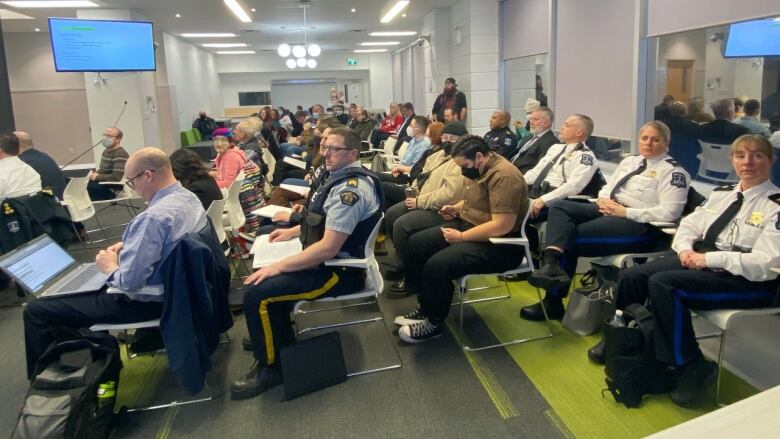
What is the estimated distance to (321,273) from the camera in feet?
8.54

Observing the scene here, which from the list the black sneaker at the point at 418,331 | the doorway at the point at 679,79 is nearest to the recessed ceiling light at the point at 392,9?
the doorway at the point at 679,79

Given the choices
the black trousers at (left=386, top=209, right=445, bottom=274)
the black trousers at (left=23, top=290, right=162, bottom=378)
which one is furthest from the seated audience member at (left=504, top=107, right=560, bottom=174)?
the black trousers at (left=23, top=290, right=162, bottom=378)

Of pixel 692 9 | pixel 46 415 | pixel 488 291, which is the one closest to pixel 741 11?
pixel 692 9

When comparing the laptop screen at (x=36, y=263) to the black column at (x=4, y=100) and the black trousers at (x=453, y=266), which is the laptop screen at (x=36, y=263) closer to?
the black trousers at (x=453, y=266)

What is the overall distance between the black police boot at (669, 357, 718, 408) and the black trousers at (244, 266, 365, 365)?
151cm

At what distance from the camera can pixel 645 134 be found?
3.27 m

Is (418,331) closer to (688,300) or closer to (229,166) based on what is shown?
(688,300)

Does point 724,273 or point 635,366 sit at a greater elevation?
point 724,273

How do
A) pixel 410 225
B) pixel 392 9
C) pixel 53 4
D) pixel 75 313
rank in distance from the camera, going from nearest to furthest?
1. pixel 75 313
2. pixel 410 225
3. pixel 53 4
4. pixel 392 9

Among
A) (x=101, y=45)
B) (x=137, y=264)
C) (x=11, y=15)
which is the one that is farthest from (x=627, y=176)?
(x=11, y=15)

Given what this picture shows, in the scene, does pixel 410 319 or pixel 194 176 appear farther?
pixel 194 176

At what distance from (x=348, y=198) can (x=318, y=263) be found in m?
0.34

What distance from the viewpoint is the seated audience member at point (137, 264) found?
234 centimetres

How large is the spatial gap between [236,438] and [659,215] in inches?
97.0
